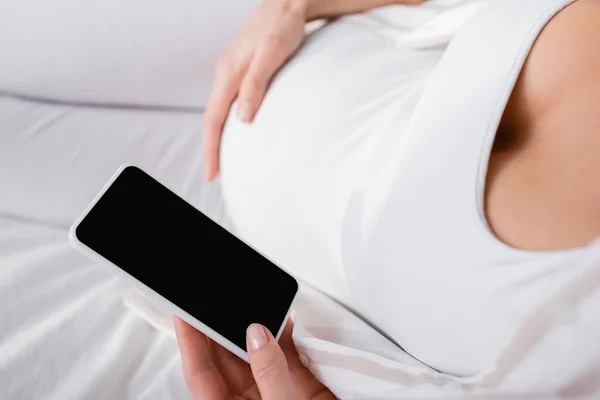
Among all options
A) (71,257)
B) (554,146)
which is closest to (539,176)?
(554,146)

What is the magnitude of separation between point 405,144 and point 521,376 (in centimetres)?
22

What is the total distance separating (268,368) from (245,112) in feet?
1.01

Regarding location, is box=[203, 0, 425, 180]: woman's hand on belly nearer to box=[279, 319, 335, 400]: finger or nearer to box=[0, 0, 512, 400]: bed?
box=[0, 0, 512, 400]: bed

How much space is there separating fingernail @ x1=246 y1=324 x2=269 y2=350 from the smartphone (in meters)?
0.03

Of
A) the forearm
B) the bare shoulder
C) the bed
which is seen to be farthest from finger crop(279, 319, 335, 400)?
the forearm

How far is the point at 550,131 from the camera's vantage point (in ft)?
1.58

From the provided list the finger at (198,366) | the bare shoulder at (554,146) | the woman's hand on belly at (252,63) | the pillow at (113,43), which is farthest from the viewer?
the pillow at (113,43)

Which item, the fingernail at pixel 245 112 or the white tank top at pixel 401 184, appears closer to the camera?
the white tank top at pixel 401 184

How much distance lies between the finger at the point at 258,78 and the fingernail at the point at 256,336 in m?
0.26

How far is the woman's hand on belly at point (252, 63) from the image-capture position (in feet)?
2.10

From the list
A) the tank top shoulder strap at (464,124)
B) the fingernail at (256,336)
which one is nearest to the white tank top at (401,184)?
the tank top shoulder strap at (464,124)

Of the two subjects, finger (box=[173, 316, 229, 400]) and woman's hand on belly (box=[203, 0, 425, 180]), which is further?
woman's hand on belly (box=[203, 0, 425, 180])

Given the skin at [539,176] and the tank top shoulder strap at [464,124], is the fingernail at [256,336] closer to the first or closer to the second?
the skin at [539,176]

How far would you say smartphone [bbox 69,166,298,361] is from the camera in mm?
475
